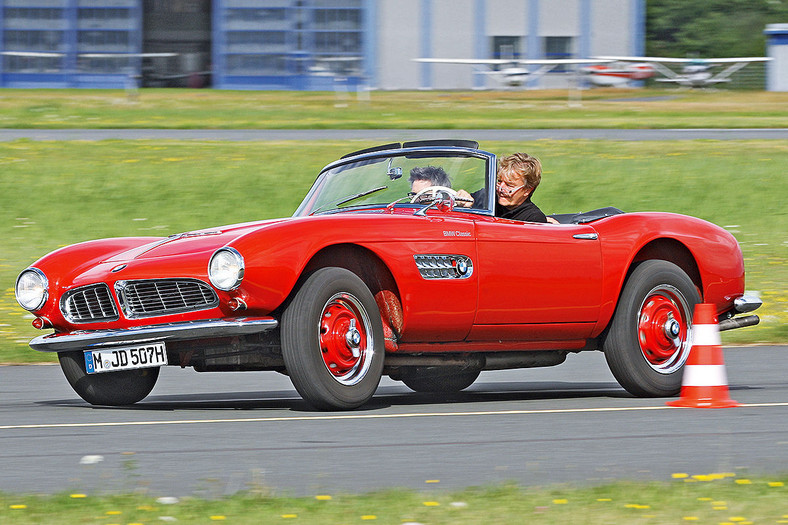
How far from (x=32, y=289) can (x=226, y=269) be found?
147 centimetres

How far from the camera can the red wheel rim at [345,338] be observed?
21.1 feet

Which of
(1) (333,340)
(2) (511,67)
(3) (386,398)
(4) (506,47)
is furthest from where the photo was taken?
(4) (506,47)

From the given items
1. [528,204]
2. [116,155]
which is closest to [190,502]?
[528,204]

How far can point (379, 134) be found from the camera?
2258 centimetres

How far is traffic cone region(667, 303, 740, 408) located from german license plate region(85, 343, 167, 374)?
2710mm

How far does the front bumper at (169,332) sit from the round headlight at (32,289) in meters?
0.39

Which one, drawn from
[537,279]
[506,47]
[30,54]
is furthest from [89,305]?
[506,47]

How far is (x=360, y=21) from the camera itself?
1656 inches

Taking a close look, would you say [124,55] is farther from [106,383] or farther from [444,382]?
[106,383]

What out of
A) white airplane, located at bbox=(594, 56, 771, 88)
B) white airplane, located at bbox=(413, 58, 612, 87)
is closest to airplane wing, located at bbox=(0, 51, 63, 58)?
white airplane, located at bbox=(413, 58, 612, 87)

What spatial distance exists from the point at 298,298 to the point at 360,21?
120ft

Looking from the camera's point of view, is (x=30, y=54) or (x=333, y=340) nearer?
(x=333, y=340)

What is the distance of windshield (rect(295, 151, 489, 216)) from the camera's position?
24.7 ft

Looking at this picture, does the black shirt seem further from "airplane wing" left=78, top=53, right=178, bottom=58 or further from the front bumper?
"airplane wing" left=78, top=53, right=178, bottom=58
